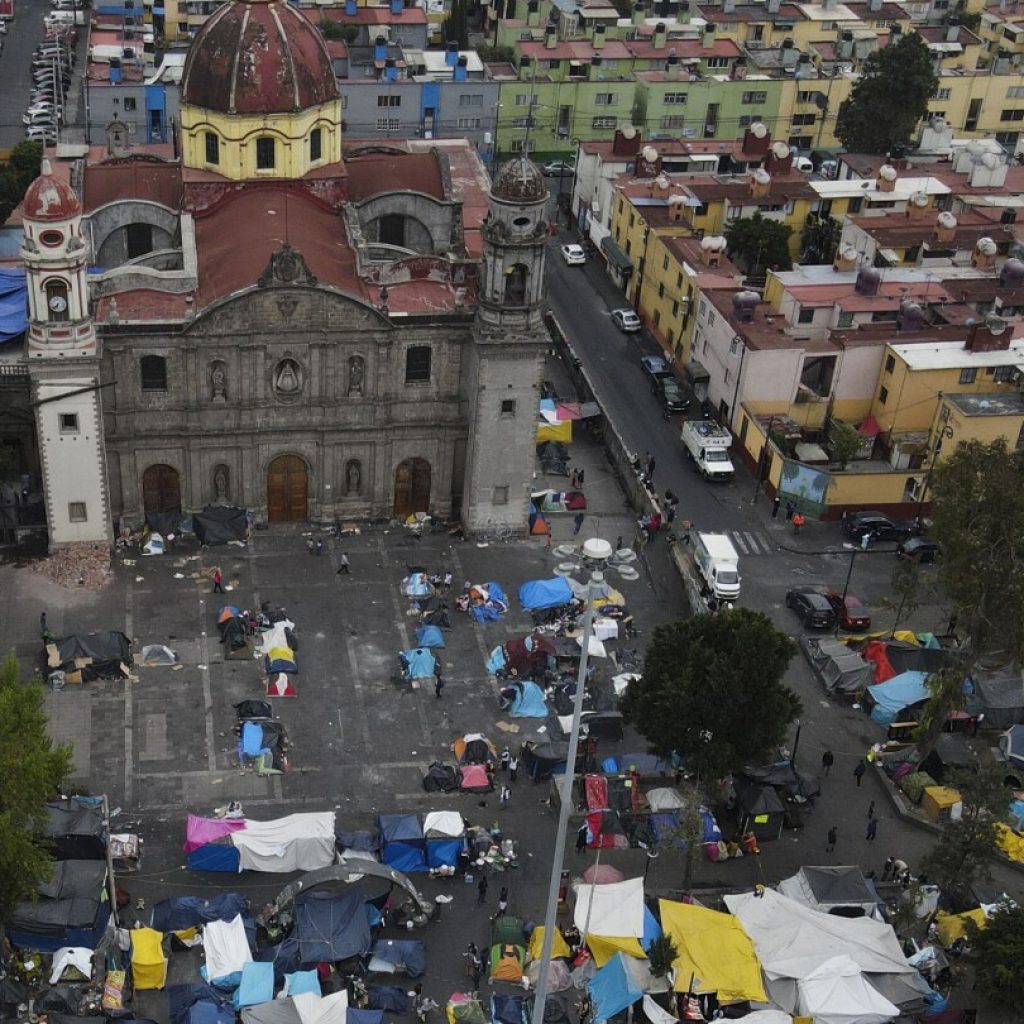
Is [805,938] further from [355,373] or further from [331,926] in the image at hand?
[355,373]

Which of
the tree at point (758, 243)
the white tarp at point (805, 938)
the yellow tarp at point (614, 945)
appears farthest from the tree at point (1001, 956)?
the tree at point (758, 243)

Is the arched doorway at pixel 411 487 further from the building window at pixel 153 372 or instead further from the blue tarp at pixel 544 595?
the building window at pixel 153 372

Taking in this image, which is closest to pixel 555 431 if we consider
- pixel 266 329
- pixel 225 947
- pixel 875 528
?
pixel 875 528

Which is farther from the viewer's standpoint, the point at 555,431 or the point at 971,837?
the point at 555,431

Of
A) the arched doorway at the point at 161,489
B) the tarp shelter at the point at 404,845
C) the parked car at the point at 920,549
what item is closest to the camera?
the tarp shelter at the point at 404,845

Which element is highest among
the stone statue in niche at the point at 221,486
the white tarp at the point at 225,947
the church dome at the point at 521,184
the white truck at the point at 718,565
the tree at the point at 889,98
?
the church dome at the point at 521,184

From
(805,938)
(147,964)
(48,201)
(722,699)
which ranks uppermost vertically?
(48,201)
